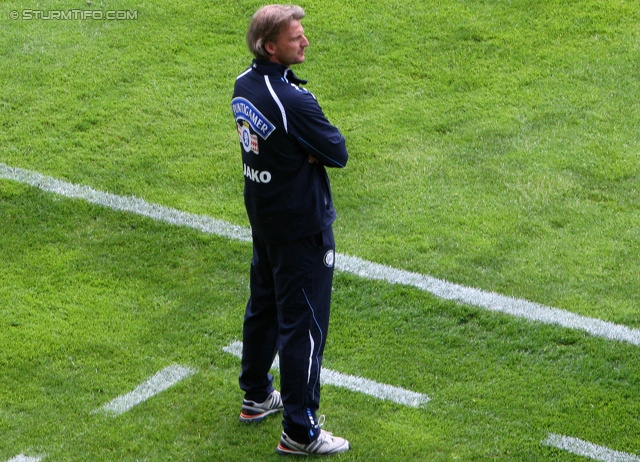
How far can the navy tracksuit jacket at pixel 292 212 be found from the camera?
4.30m

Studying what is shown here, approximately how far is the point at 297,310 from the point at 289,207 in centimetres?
48

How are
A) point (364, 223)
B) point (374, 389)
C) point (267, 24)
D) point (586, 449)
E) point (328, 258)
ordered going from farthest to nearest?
point (364, 223) < point (374, 389) < point (586, 449) < point (328, 258) < point (267, 24)

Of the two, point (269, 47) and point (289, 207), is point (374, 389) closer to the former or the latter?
point (289, 207)

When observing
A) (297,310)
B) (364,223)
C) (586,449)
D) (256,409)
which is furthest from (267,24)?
(364,223)

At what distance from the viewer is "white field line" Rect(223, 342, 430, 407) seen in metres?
5.06

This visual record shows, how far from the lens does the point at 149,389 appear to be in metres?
5.20

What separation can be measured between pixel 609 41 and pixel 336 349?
4739mm

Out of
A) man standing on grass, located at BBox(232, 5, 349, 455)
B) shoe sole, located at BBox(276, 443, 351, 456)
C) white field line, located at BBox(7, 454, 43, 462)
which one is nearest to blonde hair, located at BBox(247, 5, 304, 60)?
man standing on grass, located at BBox(232, 5, 349, 455)

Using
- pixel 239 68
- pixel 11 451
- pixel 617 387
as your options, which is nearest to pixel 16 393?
pixel 11 451

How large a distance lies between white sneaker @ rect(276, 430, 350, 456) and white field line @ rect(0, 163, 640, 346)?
1.51 m

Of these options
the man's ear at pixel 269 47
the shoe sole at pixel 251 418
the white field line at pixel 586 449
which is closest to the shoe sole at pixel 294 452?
the shoe sole at pixel 251 418

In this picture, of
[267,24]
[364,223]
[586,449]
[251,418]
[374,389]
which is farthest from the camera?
[364,223]

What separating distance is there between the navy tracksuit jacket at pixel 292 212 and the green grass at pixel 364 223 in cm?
46

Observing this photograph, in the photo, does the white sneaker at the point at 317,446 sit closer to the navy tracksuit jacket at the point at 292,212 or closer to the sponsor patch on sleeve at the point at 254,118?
the navy tracksuit jacket at the point at 292,212
